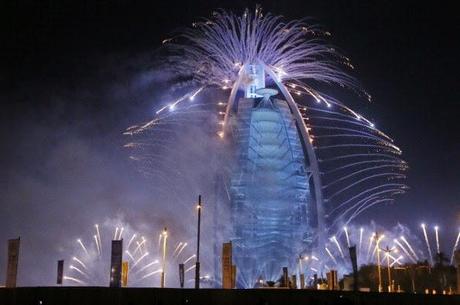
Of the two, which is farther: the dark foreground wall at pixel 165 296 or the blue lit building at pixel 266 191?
the blue lit building at pixel 266 191

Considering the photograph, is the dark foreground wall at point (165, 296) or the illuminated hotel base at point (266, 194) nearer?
the dark foreground wall at point (165, 296)

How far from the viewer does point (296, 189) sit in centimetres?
9831

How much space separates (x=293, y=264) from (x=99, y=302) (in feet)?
233

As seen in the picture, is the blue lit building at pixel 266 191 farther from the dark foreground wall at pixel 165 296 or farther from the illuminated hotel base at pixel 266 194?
the dark foreground wall at pixel 165 296

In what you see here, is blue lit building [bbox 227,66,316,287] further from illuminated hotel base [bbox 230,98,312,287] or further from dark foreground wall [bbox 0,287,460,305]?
dark foreground wall [bbox 0,287,460,305]

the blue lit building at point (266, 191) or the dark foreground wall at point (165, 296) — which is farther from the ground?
the blue lit building at point (266, 191)

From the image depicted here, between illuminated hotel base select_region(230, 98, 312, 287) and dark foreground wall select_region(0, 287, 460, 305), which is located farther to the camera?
illuminated hotel base select_region(230, 98, 312, 287)

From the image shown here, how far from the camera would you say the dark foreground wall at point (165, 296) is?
29.0 metres

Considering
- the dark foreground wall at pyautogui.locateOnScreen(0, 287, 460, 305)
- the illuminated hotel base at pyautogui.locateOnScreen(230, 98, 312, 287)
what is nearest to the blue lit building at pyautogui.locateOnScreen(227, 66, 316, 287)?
the illuminated hotel base at pyautogui.locateOnScreen(230, 98, 312, 287)

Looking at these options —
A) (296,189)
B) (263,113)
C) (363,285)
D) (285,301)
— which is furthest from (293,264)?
(285,301)

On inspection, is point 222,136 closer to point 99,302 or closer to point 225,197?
point 225,197

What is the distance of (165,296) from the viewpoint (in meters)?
29.2

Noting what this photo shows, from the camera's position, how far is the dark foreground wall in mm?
29016

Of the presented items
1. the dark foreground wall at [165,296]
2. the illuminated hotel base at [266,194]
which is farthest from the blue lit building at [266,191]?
the dark foreground wall at [165,296]
